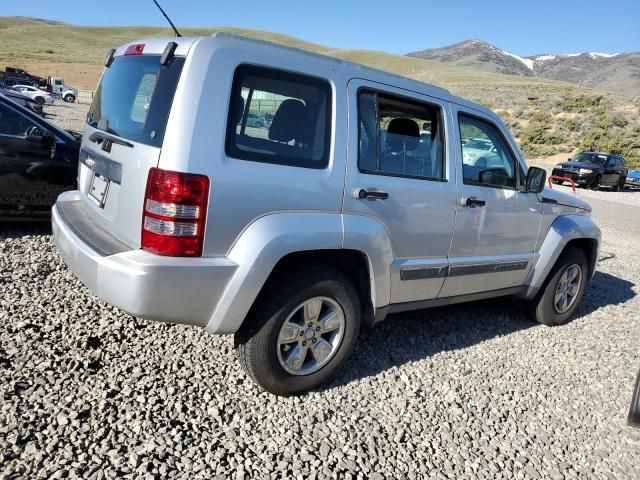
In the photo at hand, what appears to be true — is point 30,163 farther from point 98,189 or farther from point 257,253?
point 257,253

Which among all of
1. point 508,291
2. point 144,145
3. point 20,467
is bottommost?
point 20,467

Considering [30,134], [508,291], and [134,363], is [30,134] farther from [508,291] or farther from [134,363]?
[508,291]

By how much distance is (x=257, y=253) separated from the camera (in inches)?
99.1

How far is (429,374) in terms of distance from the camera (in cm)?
351

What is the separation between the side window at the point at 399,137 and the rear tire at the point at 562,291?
1889mm

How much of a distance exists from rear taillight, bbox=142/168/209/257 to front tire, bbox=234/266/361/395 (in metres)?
0.55

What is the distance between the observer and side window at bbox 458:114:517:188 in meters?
3.62

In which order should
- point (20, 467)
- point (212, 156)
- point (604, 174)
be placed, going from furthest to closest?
point (604, 174)
point (212, 156)
point (20, 467)

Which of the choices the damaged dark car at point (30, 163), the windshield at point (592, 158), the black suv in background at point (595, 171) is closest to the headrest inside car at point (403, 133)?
the damaged dark car at point (30, 163)

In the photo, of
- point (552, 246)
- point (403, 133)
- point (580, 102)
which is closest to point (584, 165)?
point (552, 246)

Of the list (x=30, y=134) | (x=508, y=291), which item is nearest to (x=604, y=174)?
(x=508, y=291)

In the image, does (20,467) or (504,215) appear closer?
(20,467)

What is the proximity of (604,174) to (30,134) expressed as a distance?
20.8 metres

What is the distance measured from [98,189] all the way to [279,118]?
1.20 m
